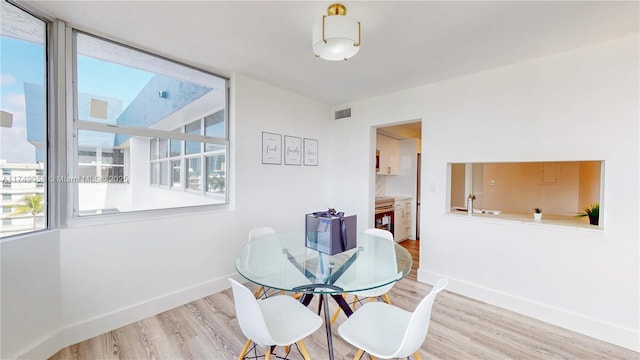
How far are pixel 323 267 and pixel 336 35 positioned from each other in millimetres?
1574

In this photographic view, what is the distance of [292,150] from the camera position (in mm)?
3598

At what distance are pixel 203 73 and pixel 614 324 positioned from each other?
14.7 ft

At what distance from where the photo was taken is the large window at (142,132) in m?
2.09

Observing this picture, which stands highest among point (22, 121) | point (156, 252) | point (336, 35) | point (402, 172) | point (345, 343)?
point (336, 35)

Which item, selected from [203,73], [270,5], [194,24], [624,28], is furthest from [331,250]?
[624,28]

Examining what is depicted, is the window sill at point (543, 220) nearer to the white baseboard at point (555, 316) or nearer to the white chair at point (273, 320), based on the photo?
the white baseboard at point (555, 316)

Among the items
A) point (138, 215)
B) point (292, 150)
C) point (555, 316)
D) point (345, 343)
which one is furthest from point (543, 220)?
point (138, 215)

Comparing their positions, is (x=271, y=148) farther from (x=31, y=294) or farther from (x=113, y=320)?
(x=31, y=294)

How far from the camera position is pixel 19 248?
1.65m

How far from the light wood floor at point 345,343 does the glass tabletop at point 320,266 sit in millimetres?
650

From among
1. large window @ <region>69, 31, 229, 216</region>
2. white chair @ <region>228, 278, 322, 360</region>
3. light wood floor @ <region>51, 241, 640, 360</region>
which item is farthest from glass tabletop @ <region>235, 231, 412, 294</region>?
large window @ <region>69, 31, 229, 216</region>

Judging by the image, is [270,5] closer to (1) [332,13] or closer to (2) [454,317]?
(1) [332,13]

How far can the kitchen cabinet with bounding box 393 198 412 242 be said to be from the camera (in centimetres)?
473

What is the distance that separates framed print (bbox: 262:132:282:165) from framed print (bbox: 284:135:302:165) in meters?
0.11
